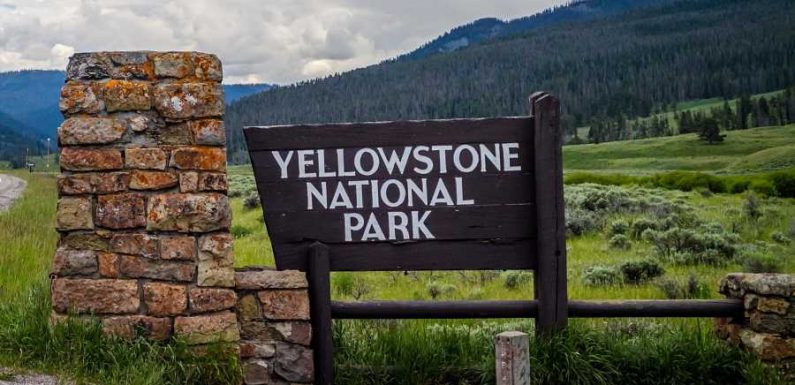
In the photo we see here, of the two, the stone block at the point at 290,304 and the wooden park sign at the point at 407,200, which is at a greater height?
the wooden park sign at the point at 407,200

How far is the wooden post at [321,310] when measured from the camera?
557 cm

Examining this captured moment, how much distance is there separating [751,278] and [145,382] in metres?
4.21

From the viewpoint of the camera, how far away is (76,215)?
5180mm

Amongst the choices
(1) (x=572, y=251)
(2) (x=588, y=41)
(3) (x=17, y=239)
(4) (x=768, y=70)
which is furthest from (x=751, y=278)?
(2) (x=588, y=41)

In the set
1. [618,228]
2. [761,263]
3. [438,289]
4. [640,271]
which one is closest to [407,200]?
[438,289]

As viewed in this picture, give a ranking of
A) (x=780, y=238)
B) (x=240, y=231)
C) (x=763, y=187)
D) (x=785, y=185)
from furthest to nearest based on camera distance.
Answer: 1. (x=763, y=187)
2. (x=785, y=185)
3. (x=240, y=231)
4. (x=780, y=238)

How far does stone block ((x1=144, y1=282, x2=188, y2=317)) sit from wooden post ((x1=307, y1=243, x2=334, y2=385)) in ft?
3.01

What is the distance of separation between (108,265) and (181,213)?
1.97ft

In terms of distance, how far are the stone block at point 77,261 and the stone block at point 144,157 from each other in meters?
0.66

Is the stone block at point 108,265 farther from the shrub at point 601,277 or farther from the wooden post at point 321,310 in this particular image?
→ the shrub at point 601,277

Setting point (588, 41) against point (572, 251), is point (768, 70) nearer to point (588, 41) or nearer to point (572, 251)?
point (588, 41)

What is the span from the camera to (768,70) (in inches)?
5098

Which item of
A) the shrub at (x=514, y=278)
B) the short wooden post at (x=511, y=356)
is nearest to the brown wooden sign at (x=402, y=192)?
the short wooden post at (x=511, y=356)

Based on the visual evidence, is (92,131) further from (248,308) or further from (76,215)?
(248,308)
